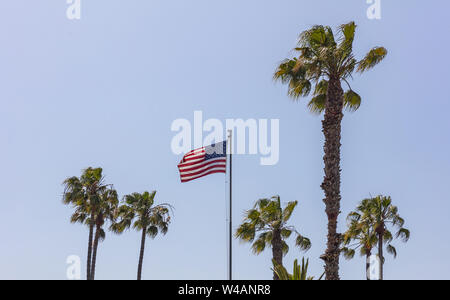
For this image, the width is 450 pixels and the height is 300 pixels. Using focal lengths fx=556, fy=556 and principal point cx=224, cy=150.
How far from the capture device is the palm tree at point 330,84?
21.2m

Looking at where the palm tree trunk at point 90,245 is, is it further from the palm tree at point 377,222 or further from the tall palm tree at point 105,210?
the palm tree at point 377,222

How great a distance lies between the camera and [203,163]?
71.8 ft

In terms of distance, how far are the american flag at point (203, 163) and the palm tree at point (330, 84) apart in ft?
13.5

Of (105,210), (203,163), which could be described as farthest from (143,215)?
(203,163)

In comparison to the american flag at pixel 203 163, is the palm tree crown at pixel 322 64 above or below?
above

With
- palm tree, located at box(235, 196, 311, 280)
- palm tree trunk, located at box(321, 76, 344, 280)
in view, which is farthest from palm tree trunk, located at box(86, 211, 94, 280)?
palm tree trunk, located at box(321, 76, 344, 280)

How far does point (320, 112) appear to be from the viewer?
2486 cm

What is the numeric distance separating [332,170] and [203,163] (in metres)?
5.02

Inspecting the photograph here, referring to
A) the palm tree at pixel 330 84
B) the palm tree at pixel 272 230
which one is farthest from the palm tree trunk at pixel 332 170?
the palm tree at pixel 272 230

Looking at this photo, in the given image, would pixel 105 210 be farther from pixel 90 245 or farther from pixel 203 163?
pixel 203 163

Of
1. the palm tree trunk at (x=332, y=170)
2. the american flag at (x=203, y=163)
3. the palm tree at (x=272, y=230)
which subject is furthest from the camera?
the palm tree at (x=272, y=230)
